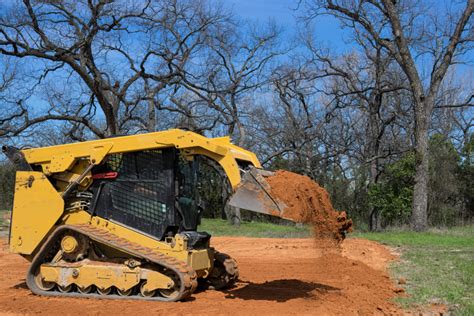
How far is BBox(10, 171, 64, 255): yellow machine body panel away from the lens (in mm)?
8836

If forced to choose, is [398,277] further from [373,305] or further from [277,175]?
[277,175]

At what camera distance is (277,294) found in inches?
326

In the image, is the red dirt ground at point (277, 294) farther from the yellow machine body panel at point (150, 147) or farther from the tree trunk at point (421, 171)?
the tree trunk at point (421, 171)

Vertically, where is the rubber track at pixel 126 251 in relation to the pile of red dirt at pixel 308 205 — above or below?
below

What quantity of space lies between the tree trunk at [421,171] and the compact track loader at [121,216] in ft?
47.3

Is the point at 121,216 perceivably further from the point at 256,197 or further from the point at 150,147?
the point at 256,197

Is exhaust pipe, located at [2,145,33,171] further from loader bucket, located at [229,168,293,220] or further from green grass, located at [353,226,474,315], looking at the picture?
green grass, located at [353,226,474,315]

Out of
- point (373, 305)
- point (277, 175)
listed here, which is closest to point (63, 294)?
point (277, 175)

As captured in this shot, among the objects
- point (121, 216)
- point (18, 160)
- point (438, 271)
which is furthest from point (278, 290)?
point (18, 160)

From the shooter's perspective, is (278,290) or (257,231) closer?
(278,290)

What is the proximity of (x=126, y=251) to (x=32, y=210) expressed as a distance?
2.06 metres

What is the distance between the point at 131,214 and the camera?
8.60 meters

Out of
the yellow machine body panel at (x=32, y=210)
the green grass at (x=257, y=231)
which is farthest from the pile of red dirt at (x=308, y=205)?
the green grass at (x=257, y=231)

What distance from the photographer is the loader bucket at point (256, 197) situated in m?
7.14
